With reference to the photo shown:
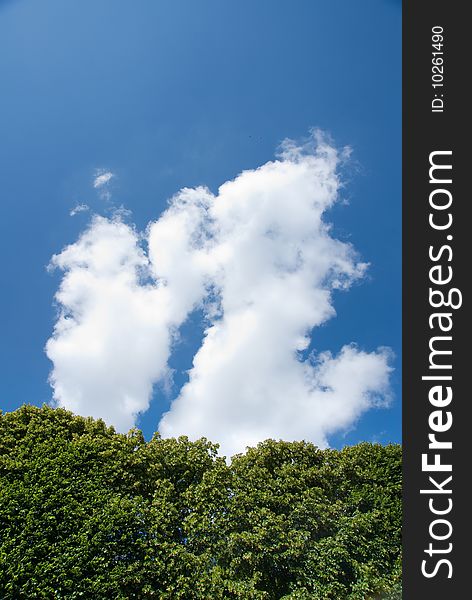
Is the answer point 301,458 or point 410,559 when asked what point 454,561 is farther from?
point 301,458

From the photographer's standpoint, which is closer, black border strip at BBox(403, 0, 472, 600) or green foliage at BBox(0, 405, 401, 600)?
black border strip at BBox(403, 0, 472, 600)

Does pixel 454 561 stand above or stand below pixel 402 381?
below

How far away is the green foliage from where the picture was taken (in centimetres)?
1552

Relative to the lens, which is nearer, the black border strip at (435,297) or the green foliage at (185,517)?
the black border strip at (435,297)

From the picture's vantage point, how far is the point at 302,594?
1655 cm

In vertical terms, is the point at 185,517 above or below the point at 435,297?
below

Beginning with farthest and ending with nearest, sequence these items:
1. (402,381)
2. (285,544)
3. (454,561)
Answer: (285,544)
(402,381)
(454,561)

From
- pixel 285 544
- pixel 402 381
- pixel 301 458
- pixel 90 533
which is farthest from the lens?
pixel 301 458

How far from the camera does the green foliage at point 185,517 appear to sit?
15.5m

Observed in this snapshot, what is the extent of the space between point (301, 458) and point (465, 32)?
16.1 meters

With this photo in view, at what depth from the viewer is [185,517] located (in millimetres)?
17875

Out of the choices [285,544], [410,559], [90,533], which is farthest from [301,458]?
[410,559]

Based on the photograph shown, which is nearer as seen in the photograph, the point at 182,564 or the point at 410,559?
the point at 410,559

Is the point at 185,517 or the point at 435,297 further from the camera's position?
the point at 185,517
